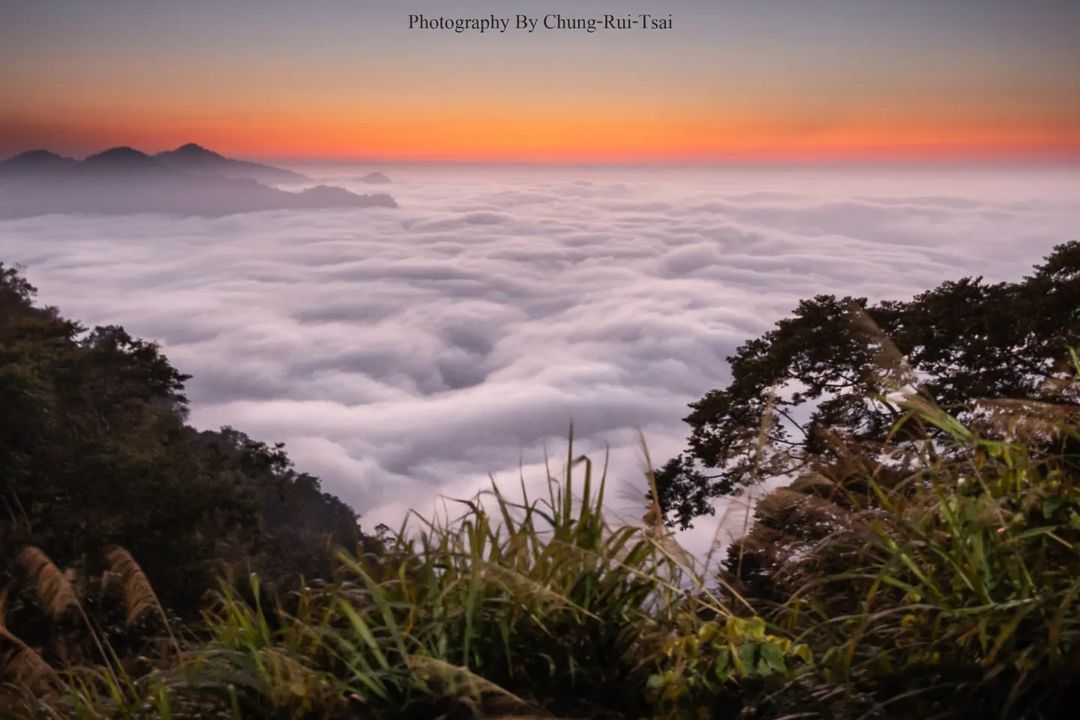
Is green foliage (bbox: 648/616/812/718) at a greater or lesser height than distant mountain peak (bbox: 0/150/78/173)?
lesser

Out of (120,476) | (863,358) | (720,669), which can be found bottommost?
(120,476)

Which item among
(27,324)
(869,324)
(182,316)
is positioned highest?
(869,324)

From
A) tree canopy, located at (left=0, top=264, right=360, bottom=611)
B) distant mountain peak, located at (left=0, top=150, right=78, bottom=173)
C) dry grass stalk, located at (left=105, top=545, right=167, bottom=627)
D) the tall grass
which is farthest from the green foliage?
distant mountain peak, located at (left=0, top=150, right=78, bottom=173)

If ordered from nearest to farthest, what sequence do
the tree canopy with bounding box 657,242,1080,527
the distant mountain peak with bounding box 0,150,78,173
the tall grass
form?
the tall grass, the tree canopy with bounding box 657,242,1080,527, the distant mountain peak with bounding box 0,150,78,173

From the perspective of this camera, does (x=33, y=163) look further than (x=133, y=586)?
Yes

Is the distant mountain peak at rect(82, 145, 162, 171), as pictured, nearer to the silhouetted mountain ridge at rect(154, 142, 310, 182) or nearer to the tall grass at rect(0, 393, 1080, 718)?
the silhouetted mountain ridge at rect(154, 142, 310, 182)

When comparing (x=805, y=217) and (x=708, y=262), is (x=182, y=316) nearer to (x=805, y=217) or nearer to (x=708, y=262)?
(x=708, y=262)

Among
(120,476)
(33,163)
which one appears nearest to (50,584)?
(120,476)

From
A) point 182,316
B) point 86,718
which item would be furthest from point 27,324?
point 182,316

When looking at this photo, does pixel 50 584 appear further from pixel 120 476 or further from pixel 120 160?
pixel 120 160

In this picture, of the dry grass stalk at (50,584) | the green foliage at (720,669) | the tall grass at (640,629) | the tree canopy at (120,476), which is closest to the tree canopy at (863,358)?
the tree canopy at (120,476)

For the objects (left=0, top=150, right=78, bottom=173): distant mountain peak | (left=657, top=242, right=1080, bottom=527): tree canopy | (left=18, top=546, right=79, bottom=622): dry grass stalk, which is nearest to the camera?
(left=18, top=546, right=79, bottom=622): dry grass stalk
